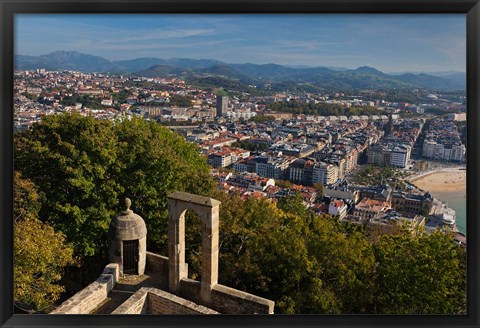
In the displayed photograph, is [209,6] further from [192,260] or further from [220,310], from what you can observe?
[192,260]

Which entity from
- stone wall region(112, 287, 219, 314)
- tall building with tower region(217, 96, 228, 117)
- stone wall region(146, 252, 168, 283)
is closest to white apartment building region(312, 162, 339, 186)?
tall building with tower region(217, 96, 228, 117)

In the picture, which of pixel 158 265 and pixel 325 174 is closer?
pixel 158 265

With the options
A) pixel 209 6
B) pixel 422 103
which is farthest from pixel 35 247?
pixel 422 103

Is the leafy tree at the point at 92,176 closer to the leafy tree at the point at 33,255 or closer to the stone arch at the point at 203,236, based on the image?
the leafy tree at the point at 33,255

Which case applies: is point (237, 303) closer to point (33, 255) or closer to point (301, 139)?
point (33, 255)

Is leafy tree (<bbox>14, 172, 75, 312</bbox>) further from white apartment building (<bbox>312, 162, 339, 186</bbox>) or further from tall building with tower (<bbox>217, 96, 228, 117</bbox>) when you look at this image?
tall building with tower (<bbox>217, 96, 228, 117</bbox>)

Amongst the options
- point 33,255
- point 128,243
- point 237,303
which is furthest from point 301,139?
point 33,255
